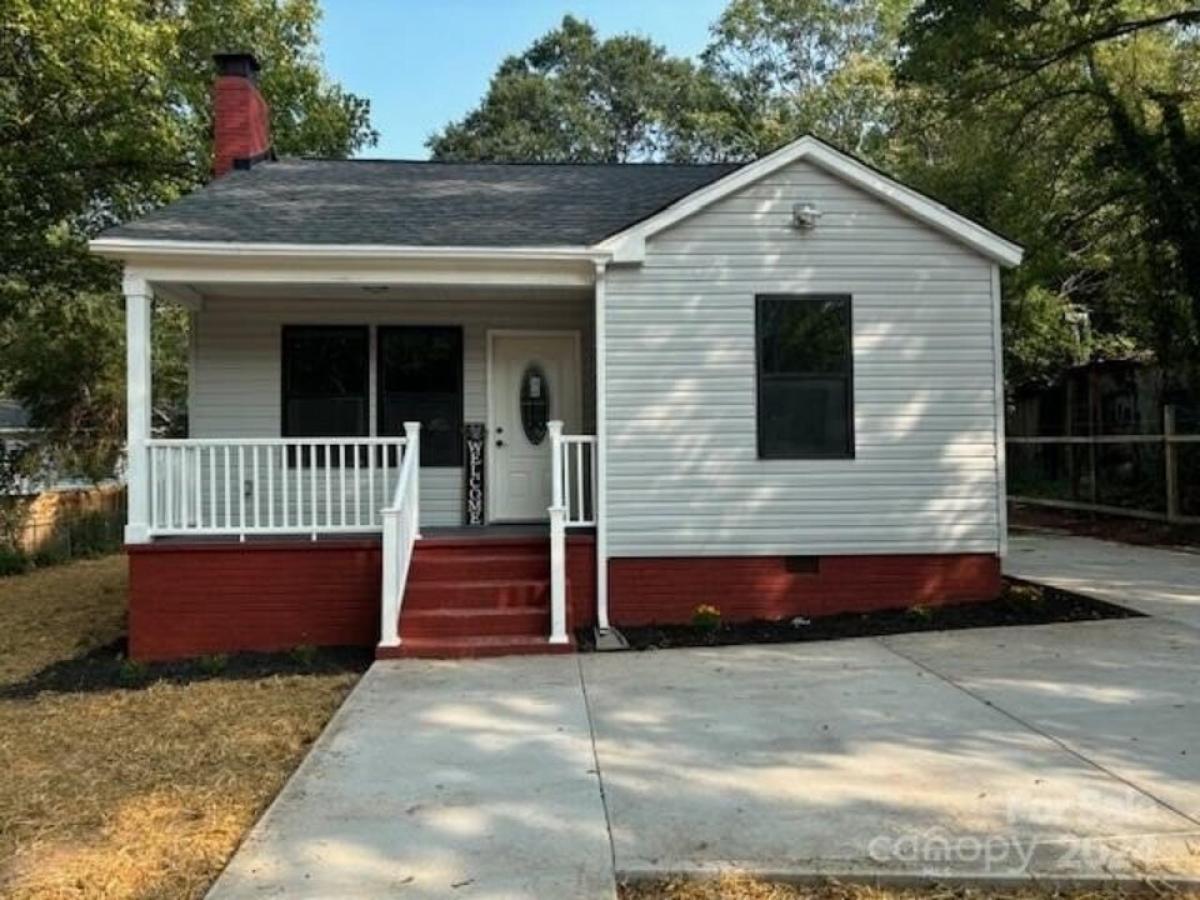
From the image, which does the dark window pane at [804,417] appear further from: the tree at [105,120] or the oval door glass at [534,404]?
the tree at [105,120]

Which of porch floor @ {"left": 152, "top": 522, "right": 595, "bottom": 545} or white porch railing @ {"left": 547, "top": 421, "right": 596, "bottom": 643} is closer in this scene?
white porch railing @ {"left": 547, "top": 421, "right": 596, "bottom": 643}

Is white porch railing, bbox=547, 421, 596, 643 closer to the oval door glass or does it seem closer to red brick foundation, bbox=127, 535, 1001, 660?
red brick foundation, bbox=127, 535, 1001, 660

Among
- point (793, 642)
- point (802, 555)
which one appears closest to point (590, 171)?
point (802, 555)

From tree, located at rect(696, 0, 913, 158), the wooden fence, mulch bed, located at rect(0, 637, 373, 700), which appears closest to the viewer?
mulch bed, located at rect(0, 637, 373, 700)

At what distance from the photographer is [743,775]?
457 cm

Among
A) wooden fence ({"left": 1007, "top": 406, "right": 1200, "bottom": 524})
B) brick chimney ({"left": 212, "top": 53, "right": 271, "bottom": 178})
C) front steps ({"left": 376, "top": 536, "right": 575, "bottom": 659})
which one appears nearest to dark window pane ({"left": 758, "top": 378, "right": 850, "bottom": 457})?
front steps ({"left": 376, "top": 536, "right": 575, "bottom": 659})

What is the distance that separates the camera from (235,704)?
6.36 m

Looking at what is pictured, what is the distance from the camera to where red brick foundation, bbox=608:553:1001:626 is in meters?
8.62

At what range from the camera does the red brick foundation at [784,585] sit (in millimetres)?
8617

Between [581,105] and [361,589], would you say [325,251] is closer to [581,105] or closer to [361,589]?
[361,589]

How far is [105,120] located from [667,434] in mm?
9945

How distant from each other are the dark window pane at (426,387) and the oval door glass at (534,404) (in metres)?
0.63

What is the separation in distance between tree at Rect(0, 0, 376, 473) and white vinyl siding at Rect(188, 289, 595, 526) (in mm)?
4251

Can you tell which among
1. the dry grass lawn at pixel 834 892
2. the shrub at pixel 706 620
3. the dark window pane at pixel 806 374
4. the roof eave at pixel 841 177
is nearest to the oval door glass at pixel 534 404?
the roof eave at pixel 841 177
